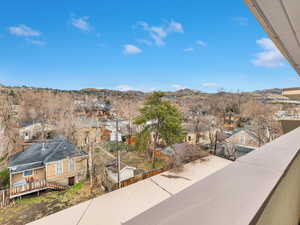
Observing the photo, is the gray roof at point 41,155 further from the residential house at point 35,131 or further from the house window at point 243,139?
the house window at point 243,139

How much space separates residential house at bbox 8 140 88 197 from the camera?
8898 mm

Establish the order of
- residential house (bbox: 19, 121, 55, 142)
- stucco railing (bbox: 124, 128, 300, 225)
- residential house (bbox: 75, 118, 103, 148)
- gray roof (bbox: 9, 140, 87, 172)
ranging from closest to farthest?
stucco railing (bbox: 124, 128, 300, 225)
gray roof (bbox: 9, 140, 87, 172)
residential house (bbox: 75, 118, 103, 148)
residential house (bbox: 19, 121, 55, 142)

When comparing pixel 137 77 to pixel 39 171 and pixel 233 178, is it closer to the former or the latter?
pixel 39 171

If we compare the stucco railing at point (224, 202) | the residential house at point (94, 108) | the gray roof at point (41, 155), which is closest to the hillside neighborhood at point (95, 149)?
the gray roof at point (41, 155)

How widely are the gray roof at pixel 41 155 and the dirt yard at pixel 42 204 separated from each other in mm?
1984

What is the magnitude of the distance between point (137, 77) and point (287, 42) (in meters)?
27.7

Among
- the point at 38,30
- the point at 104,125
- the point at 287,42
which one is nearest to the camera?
the point at 287,42

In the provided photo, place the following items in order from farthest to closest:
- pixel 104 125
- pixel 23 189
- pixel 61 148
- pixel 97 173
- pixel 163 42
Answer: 1. pixel 104 125
2. pixel 163 42
3. pixel 61 148
4. pixel 97 173
5. pixel 23 189

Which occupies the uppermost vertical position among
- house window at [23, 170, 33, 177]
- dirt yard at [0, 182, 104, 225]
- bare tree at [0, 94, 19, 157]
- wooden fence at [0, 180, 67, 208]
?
bare tree at [0, 94, 19, 157]

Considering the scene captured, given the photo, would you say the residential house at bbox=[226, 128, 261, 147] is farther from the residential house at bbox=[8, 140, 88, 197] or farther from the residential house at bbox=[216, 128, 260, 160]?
the residential house at bbox=[8, 140, 88, 197]

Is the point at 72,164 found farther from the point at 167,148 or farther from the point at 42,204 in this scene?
the point at 167,148

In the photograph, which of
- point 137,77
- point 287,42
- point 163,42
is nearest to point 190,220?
point 287,42

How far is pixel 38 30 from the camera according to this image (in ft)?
57.0

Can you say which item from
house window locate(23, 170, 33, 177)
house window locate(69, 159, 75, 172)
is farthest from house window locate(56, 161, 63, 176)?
house window locate(23, 170, 33, 177)
